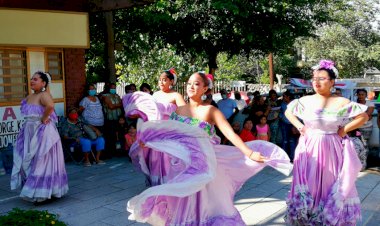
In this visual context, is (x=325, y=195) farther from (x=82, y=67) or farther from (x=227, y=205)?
(x=82, y=67)

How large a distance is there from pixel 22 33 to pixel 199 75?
5.88 meters

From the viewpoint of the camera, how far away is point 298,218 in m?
4.61

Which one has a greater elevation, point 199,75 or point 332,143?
point 199,75

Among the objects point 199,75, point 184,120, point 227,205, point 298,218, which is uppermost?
point 199,75

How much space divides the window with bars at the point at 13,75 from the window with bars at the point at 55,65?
0.60 m

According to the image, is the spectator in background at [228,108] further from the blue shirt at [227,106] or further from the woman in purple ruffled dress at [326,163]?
the woman in purple ruffled dress at [326,163]

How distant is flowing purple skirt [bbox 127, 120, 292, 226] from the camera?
373cm

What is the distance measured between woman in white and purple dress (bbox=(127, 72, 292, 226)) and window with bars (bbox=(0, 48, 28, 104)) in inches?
219

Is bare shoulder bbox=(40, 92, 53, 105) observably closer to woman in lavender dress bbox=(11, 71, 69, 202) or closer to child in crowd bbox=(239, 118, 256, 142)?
woman in lavender dress bbox=(11, 71, 69, 202)

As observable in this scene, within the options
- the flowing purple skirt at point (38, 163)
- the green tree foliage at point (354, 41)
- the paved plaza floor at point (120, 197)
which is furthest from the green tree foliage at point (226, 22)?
the green tree foliage at point (354, 41)

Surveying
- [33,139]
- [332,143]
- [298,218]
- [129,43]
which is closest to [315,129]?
[332,143]

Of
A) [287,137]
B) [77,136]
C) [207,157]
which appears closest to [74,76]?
[77,136]

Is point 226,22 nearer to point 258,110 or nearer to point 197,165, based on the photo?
point 258,110

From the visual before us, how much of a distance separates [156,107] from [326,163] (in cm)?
258
